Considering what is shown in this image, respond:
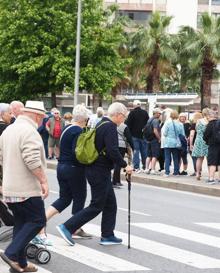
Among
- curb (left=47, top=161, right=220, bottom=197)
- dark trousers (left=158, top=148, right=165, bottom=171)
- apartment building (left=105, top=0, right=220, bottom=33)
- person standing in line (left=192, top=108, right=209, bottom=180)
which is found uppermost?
apartment building (left=105, top=0, right=220, bottom=33)

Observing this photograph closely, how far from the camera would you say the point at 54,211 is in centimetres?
968

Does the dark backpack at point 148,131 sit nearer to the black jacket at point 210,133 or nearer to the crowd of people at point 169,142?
the crowd of people at point 169,142

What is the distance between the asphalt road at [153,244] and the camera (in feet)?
26.5

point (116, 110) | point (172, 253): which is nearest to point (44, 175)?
point (116, 110)

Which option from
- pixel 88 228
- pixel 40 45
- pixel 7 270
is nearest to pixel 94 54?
pixel 40 45

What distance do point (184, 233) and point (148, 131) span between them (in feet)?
29.8

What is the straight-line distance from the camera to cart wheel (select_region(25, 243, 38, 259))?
813 cm

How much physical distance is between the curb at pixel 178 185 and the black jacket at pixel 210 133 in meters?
0.99

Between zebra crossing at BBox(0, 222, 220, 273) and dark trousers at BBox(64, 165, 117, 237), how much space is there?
0.88 ft

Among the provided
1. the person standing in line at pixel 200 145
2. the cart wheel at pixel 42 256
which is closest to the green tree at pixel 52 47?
the person standing in line at pixel 200 145

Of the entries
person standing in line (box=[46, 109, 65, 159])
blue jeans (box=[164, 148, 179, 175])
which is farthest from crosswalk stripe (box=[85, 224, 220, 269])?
person standing in line (box=[46, 109, 65, 159])

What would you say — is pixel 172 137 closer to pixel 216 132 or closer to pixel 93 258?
pixel 216 132

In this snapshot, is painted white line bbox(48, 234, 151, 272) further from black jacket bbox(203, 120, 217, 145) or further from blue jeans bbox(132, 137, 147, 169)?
blue jeans bbox(132, 137, 147, 169)

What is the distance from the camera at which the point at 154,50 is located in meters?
47.9
